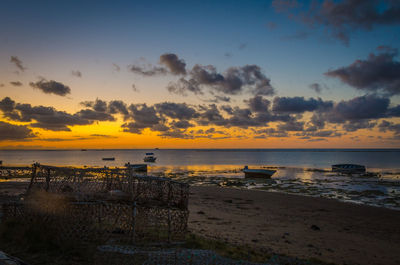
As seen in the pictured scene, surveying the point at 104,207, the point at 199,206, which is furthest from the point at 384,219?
the point at 104,207

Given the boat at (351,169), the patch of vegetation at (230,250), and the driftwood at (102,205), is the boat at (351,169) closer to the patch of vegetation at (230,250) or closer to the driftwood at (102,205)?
the patch of vegetation at (230,250)

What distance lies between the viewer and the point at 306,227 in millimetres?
15367

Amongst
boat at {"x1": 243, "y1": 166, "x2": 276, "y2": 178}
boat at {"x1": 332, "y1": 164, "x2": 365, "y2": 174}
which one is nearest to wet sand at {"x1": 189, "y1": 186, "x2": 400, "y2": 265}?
boat at {"x1": 243, "y1": 166, "x2": 276, "y2": 178}

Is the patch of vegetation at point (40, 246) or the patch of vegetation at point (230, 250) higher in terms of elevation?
the patch of vegetation at point (40, 246)

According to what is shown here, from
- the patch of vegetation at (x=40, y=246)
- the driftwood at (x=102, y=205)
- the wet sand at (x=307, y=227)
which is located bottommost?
the wet sand at (x=307, y=227)

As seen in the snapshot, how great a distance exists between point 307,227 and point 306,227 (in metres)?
0.07

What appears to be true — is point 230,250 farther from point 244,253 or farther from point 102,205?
point 102,205

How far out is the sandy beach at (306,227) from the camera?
37.1ft

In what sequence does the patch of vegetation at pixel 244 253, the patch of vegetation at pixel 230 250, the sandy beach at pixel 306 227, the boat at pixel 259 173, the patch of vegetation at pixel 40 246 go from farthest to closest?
the boat at pixel 259 173 < the sandy beach at pixel 306 227 < the patch of vegetation at pixel 230 250 < the patch of vegetation at pixel 244 253 < the patch of vegetation at pixel 40 246

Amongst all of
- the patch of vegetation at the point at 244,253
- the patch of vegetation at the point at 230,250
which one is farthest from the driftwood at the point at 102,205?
A: the patch of vegetation at the point at 244,253

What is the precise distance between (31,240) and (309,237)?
12298 mm

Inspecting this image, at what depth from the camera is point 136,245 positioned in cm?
858

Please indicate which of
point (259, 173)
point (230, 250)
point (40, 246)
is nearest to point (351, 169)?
point (259, 173)

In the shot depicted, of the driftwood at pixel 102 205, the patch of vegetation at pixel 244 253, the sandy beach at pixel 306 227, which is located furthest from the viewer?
the sandy beach at pixel 306 227
